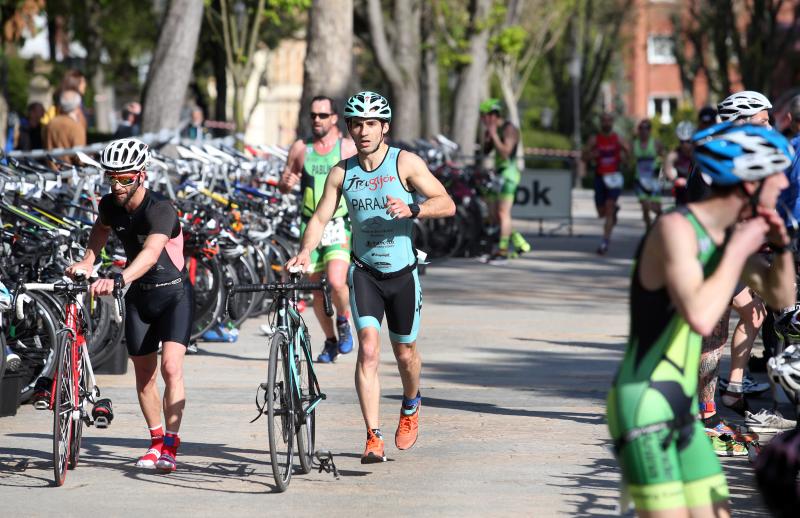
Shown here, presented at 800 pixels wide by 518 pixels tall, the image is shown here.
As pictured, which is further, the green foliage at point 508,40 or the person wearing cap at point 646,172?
the green foliage at point 508,40

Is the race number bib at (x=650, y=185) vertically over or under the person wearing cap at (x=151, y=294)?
under

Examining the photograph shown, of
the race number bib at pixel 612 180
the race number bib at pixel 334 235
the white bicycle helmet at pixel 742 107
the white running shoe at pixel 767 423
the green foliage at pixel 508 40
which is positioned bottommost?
the white running shoe at pixel 767 423

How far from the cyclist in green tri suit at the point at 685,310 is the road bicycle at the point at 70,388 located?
3.50 metres

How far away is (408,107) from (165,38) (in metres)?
7.57

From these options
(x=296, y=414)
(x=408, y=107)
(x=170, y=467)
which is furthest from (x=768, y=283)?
(x=408, y=107)

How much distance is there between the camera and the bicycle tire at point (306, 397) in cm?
800

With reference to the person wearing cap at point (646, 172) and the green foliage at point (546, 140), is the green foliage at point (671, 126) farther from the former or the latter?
the person wearing cap at point (646, 172)

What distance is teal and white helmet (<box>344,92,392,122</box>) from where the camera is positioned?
841 cm

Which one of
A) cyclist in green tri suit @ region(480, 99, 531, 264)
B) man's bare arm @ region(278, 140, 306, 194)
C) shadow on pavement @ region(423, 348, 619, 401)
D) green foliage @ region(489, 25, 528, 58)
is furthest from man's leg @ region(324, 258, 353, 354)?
green foliage @ region(489, 25, 528, 58)

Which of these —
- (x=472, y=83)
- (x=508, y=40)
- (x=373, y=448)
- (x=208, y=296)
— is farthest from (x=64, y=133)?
(x=508, y=40)

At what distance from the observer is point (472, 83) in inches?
1226

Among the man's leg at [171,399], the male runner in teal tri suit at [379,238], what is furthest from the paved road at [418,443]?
the male runner in teal tri suit at [379,238]

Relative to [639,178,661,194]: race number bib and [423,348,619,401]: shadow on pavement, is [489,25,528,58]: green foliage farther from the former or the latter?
[423,348,619,401]: shadow on pavement

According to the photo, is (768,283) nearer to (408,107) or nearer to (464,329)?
(464,329)
